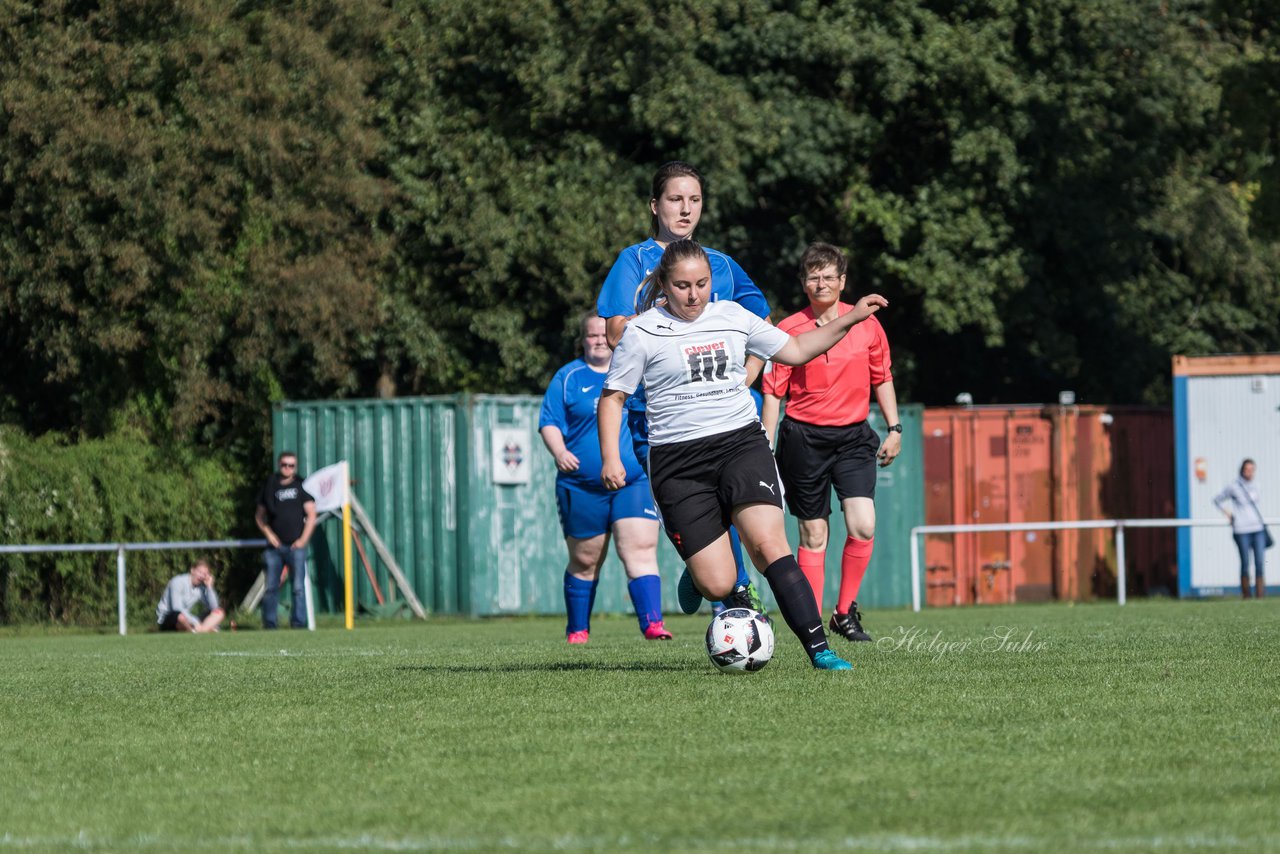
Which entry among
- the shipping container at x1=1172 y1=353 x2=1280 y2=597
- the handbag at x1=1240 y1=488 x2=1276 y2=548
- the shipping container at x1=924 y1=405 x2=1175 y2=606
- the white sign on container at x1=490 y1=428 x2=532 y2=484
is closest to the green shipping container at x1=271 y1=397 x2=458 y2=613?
the white sign on container at x1=490 y1=428 x2=532 y2=484

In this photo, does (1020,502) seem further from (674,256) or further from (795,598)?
(674,256)

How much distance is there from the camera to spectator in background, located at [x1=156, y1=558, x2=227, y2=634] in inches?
813

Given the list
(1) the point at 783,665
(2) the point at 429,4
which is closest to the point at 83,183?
(2) the point at 429,4

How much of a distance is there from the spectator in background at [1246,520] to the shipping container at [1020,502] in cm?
313

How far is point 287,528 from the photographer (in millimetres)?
21297

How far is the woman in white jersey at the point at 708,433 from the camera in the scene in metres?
7.50

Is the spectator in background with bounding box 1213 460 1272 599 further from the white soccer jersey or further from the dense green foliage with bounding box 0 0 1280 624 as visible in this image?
the white soccer jersey

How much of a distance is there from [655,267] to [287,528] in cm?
1375

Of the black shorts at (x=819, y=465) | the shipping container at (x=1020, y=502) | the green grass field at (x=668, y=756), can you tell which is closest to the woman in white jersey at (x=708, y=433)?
the green grass field at (x=668, y=756)

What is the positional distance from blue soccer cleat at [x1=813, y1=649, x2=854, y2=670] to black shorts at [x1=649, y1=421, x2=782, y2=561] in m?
0.62

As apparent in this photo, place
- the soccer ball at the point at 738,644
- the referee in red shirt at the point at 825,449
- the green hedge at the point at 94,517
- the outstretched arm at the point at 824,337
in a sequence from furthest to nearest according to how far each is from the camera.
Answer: the green hedge at the point at 94,517, the referee in red shirt at the point at 825,449, the soccer ball at the point at 738,644, the outstretched arm at the point at 824,337

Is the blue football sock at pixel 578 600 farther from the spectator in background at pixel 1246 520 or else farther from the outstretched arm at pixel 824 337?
the spectator in background at pixel 1246 520

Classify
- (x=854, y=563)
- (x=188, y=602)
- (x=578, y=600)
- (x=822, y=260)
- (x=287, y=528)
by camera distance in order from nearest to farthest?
(x=822, y=260) → (x=854, y=563) → (x=578, y=600) → (x=188, y=602) → (x=287, y=528)

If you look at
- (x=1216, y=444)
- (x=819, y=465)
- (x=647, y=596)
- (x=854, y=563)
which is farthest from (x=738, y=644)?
(x=1216, y=444)
